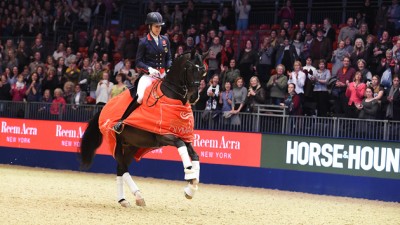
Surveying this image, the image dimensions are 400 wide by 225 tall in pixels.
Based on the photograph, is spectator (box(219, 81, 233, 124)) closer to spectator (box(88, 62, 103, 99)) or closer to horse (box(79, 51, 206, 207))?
spectator (box(88, 62, 103, 99))

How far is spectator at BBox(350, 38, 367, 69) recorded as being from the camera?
17.8 m

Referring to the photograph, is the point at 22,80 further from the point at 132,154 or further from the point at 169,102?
the point at 169,102

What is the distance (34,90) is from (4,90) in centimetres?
124

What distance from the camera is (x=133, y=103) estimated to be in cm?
1202

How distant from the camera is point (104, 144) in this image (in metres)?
20.0

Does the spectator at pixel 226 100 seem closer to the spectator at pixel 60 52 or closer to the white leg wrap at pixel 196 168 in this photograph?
the white leg wrap at pixel 196 168

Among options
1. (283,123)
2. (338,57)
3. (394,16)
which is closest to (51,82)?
(283,123)

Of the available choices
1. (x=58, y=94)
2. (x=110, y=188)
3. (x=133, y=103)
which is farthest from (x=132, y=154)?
(x=58, y=94)

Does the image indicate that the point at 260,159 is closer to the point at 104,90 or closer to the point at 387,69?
the point at 387,69

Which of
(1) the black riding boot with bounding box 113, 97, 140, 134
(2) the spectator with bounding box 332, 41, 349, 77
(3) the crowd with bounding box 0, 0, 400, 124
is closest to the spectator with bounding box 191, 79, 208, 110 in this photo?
(3) the crowd with bounding box 0, 0, 400, 124

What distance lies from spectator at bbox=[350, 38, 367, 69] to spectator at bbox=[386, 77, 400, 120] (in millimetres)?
1534

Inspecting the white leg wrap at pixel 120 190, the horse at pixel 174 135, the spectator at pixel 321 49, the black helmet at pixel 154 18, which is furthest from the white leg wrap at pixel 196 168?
the spectator at pixel 321 49

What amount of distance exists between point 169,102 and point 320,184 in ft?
20.6

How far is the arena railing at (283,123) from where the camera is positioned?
15.7m
